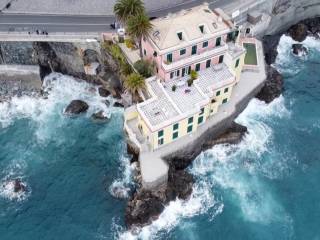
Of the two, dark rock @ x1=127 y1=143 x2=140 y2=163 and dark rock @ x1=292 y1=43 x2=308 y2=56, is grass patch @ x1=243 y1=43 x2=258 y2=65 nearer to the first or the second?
dark rock @ x1=292 y1=43 x2=308 y2=56

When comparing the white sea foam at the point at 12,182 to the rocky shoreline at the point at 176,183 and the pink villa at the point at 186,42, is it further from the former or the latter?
the pink villa at the point at 186,42

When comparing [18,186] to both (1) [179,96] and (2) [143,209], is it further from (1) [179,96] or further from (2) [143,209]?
(1) [179,96]

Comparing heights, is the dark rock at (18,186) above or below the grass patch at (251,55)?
below

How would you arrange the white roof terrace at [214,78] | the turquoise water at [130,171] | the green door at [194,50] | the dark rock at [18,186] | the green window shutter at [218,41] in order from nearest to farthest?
the turquoise water at [130,171] → the dark rock at [18,186] → the green door at [194,50] → the white roof terrace at [214,78] → the green window shutter at [218,41]

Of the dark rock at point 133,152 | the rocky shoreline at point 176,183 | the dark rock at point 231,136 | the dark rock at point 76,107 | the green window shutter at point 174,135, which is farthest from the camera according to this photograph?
the dark rock at point 76,107

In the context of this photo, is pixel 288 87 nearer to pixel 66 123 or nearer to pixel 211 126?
pixel 211 126

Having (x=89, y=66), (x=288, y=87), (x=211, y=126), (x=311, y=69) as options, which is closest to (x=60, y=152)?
(x=89, y=66)

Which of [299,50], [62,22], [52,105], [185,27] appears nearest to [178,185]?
[185,27]

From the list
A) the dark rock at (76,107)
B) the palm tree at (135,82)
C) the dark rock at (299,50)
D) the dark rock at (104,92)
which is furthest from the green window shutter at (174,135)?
the dark rock at (299,50)
